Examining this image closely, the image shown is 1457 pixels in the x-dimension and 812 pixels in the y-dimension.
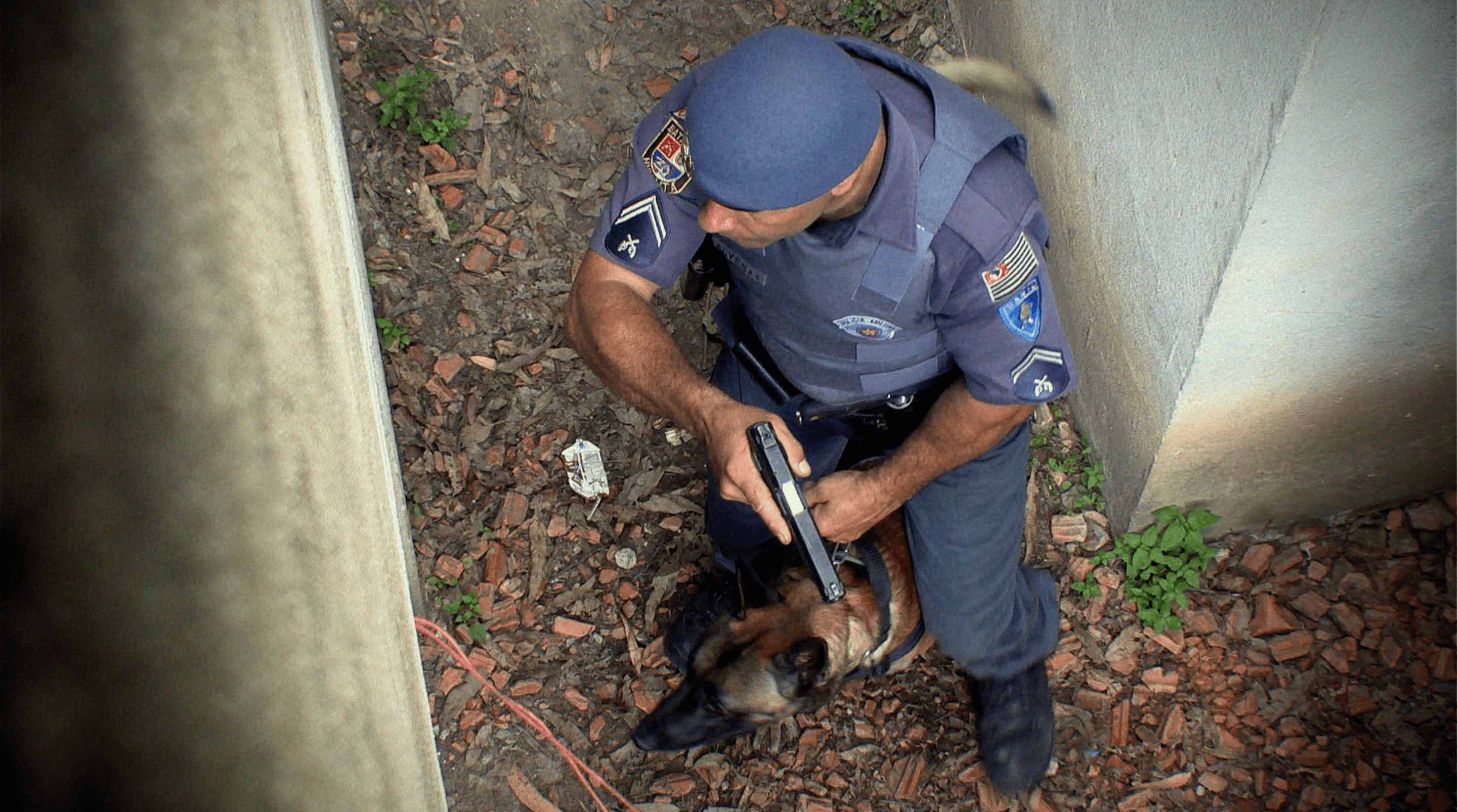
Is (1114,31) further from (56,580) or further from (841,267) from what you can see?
(56,580)

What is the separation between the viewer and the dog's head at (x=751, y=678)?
2.76 m

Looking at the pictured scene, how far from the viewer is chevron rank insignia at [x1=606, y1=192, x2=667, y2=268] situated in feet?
8.21

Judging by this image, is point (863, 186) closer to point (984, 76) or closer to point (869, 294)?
point (869, 294)

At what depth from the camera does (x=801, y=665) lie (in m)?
2.70

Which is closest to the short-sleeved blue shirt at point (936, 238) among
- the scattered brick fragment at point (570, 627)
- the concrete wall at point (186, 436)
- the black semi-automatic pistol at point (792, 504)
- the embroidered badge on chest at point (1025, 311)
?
the embroidered badge on chest at point (1025, 311)

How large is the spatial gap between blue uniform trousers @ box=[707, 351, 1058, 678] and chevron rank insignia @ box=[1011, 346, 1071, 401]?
0.49 meters

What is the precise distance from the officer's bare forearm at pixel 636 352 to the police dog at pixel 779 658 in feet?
2.30

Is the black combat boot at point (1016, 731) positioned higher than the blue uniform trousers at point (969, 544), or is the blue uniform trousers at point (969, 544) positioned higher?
the blue uniform trousers at point (969, 544)

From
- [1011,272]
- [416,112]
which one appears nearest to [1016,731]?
[1011,272]

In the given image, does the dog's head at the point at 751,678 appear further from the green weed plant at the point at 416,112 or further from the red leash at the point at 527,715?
the green weed plant at the point at 416,112

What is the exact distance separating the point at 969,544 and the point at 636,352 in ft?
3.77

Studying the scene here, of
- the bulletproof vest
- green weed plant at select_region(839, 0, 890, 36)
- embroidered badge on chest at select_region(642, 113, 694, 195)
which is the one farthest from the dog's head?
green weed plant at select_region(839, 0, 890, 36)

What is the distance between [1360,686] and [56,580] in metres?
3.47

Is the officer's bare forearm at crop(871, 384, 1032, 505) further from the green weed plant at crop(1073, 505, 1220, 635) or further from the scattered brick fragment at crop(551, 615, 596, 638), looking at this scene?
the scattered brick fragment at crop(551, 615, 596, 638)
